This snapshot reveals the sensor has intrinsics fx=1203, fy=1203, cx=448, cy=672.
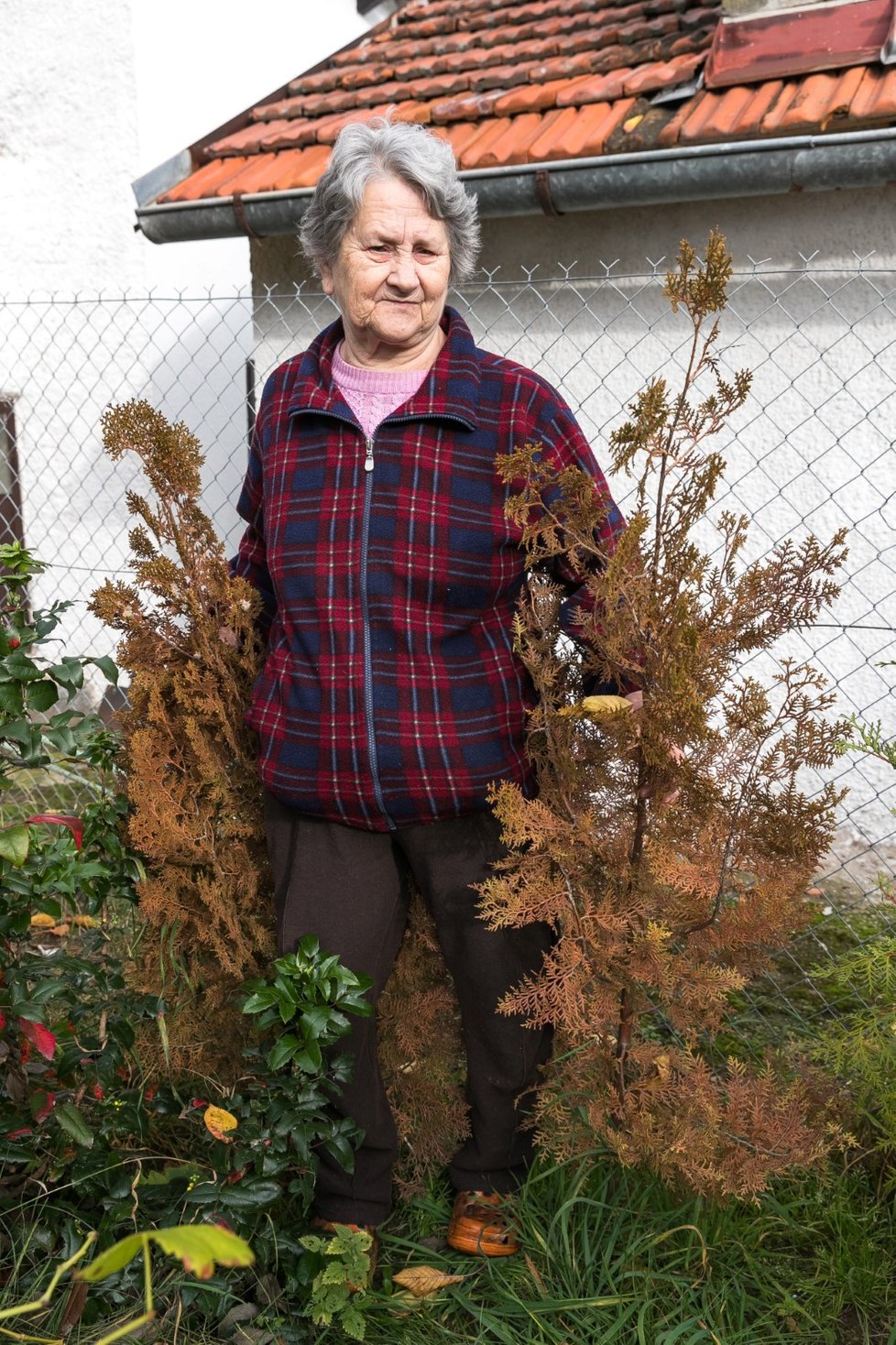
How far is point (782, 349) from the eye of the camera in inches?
160

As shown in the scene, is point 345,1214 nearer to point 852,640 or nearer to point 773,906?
point 773,906

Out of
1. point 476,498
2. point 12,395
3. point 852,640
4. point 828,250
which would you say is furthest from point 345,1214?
point 12,395

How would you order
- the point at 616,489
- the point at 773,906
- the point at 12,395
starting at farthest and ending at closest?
the point at 12,395
the point at 616,489
the point at 773,906

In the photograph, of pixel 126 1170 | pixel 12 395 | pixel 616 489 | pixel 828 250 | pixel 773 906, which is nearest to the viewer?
pixel 773 906

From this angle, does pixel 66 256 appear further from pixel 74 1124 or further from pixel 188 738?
pixel 74 1124

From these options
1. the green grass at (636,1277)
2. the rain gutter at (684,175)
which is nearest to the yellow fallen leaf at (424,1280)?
the green grass at (636,1277)

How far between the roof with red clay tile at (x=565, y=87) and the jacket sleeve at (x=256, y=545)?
205cm

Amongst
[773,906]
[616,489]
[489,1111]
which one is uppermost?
[616,489]

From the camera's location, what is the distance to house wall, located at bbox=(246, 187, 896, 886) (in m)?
3.91

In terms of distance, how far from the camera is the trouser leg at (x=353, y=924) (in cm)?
219

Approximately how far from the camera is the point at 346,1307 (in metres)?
2.09

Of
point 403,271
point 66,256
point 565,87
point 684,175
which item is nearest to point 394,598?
point 403,271

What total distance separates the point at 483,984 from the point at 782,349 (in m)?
2.70

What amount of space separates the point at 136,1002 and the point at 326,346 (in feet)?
4.34
